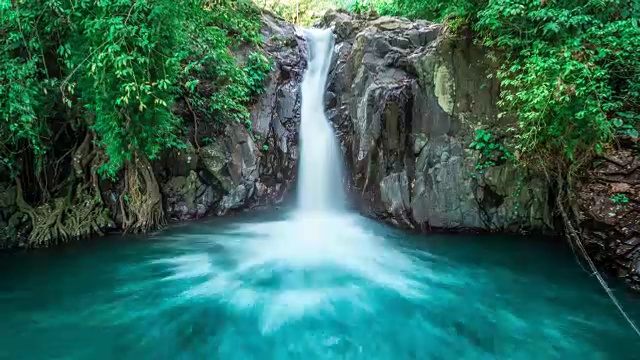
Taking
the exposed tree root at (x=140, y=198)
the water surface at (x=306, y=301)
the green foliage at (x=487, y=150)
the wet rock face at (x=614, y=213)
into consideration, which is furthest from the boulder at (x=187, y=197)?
the wet rock face at (x=614, y=213)

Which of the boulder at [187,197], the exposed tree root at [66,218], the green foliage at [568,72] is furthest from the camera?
the boulder at [187,197]

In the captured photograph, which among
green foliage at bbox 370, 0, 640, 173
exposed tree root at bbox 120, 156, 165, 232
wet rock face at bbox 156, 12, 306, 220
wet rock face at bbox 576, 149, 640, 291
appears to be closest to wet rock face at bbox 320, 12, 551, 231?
green foliage at bbox 370, 0, 640, 173

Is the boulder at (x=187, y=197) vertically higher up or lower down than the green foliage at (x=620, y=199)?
lower down

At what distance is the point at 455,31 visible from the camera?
6762 millimetres

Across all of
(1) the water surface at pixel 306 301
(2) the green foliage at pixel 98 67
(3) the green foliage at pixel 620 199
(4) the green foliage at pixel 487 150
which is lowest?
(1) the water surface at pixel 306 301

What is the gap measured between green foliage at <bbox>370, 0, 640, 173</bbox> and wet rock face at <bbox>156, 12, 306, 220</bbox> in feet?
16.4

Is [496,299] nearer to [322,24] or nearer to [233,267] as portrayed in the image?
[233,267]

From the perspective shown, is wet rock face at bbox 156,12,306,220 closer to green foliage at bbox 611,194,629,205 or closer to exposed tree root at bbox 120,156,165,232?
exposed tree root at bbox 120,156,165,232

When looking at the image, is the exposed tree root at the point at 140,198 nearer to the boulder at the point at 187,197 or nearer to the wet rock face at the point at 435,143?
the boulder at the point at 187,197

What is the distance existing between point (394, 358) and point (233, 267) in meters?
2.86

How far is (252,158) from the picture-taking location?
8.09 metres

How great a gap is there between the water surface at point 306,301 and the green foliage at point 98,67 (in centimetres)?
180

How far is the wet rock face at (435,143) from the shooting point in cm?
637

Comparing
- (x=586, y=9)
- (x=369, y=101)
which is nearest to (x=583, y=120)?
(x=586, y=9)
